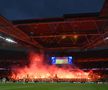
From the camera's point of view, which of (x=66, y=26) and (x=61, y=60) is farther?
(x=61, y=60)

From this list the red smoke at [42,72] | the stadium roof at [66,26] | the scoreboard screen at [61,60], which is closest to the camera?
the stadium roof at [66,26]

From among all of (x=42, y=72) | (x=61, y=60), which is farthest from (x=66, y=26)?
(x=42, y=72)

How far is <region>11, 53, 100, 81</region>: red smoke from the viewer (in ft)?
168

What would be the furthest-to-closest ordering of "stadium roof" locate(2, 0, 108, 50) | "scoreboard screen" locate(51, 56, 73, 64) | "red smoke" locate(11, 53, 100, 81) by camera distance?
"red smoke" locate(11, 53, 100, 81), "scoreboard screen" locate(51, 56, 73, 64), "stadium roof" locate(2, 0, 108, 50)

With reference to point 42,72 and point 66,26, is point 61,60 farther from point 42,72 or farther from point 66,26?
point 66,26

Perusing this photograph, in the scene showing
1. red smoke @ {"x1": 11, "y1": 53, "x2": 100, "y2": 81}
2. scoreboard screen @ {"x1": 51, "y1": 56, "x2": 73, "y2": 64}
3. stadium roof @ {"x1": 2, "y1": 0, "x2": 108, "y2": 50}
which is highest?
stadium roof @ {"x1": 2, "y1": 0, "x2": 108, "y2": 50}

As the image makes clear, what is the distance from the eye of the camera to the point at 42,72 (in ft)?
169

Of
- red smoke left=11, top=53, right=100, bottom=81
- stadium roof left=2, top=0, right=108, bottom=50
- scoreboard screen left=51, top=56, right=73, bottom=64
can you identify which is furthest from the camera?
red smoke left=11, top=53, right=100, bottom=81

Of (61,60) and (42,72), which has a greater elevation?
(61,60)

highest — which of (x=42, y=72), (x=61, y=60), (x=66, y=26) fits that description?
(x=66, y=26)

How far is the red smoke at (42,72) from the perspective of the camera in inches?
2010

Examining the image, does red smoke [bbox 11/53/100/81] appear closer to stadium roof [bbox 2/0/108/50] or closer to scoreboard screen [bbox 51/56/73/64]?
scoreboard screen [bbox 51/56/73/64]

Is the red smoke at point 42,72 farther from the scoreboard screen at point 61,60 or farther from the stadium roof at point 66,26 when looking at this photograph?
the stadium roof at point 66,26

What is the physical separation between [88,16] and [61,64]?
25.7m
